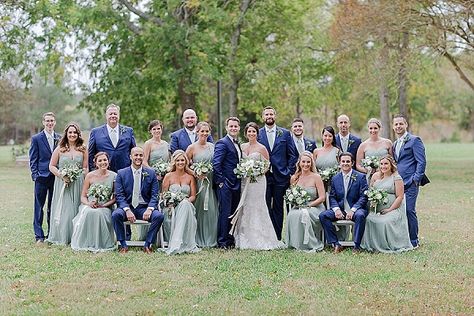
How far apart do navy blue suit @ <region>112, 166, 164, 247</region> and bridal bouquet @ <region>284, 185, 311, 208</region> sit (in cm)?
184

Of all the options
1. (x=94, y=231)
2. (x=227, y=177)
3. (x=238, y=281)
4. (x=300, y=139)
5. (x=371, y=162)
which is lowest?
(x=238, y=281)

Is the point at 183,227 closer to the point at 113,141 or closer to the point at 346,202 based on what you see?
the point at 113,141

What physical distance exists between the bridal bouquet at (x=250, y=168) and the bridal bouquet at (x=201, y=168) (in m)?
0.39

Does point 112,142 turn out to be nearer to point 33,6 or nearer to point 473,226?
point 473,226

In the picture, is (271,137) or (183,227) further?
(271,137)

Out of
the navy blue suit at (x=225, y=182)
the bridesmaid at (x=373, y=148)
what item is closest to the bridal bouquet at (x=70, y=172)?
the navy blue suit at (x=225, y=182)

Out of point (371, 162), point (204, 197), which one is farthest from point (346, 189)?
point (204, 197)

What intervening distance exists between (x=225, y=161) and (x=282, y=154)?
36.2 inches

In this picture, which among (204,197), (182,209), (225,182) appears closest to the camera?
(182,209)

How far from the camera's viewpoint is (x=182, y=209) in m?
10.4

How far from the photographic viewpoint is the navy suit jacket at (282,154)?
434 inches

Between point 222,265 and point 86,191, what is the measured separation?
261 cm

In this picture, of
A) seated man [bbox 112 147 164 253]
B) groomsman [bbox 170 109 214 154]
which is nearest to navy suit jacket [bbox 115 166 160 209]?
seated man [bbox 112 147 164 253]

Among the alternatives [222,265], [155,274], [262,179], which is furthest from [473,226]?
[155,274]
